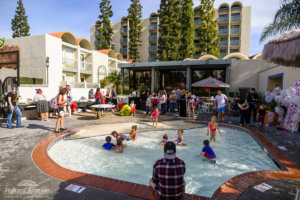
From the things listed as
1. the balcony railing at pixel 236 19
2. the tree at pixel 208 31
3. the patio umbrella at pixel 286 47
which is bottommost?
the patio umbrella at pixel 286 47

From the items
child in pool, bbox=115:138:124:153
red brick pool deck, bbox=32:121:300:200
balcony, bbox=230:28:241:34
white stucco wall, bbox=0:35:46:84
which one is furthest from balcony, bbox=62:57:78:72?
balcony, bbox=230:28:241:34

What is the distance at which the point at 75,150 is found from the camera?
5.95 meters

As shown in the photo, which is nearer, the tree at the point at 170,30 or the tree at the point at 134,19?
the tree at the point at 170,30

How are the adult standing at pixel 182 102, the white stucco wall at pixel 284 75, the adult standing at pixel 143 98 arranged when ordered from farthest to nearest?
the adult standing at pixel 143 98 → the adult standing at pixel 182 102 → the white stucco wall at pixel 284 75

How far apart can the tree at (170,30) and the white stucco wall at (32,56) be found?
610 inches

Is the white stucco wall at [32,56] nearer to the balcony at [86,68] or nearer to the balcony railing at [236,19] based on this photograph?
the balcony at [86,68]

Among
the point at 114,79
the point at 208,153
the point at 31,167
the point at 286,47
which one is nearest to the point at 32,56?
the point at 114,79

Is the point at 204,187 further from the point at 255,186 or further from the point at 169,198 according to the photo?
the point at 169,198

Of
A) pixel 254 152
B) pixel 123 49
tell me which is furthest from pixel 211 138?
pixel 123 49

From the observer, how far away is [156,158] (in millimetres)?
5613

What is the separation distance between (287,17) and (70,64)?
20985 millimetres

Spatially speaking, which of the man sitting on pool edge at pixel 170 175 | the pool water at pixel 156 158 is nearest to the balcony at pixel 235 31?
the pool water at pixel 156 158

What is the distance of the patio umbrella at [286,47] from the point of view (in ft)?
8.42

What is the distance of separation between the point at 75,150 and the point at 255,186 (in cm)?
511
